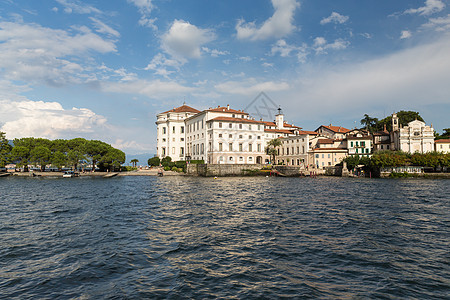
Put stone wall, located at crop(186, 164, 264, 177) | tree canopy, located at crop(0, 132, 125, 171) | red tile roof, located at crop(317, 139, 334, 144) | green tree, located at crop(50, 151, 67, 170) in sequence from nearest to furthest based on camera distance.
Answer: stone wall, located at crop(186, 164, 264, 177) < tree canopy, located at crop(0, 132, 125, 171) < green tree, located at crop(50, 151, 67, 170) < red tile roof, located at crop(317, 139, 334, 144)

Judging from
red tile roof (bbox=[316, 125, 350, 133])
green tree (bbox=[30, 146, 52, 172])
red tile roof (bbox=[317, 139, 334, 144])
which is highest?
red tile roof (bbox=[316, 125, 350, 133])

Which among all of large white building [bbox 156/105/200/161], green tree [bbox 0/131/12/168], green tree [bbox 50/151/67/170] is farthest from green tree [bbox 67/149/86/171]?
large white building [bbox 156/105/200/161]

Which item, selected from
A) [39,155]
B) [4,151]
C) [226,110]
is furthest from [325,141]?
[4,151]

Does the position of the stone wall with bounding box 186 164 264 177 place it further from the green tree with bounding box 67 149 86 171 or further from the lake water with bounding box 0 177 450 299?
the lake water with bounding box 0 177 450 299

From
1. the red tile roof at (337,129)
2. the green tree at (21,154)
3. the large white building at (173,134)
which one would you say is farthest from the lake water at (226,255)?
the red tile roof at (337,129)

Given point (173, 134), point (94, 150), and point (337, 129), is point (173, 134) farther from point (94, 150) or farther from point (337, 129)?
point (337, 129)

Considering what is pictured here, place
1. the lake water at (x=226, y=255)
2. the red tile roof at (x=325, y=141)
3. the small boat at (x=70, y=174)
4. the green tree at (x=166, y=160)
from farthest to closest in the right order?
the green tree at (x=166, y=160) → the red tile roof at (x=325, y=141) → the small boat at (x=70, y=174) → the lake water at (x=226, y=255)

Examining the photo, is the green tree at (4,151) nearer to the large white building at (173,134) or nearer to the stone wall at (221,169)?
the large white building at (173,134)

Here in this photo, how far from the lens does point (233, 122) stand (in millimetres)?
73500

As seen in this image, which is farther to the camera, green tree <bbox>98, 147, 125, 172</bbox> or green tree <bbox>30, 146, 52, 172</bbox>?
green tree <bbox>98, 147, 125, 172</bbox>

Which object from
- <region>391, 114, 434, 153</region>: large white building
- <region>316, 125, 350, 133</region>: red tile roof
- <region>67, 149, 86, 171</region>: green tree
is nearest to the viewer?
<region>391, 114, 434, 153</region>: large white building

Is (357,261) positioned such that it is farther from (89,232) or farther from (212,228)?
(89,232)

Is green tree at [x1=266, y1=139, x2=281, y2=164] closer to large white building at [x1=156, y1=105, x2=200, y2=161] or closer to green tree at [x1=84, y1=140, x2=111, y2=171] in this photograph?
large white building at [x1=156, y1=105, x2=200, y2=161]

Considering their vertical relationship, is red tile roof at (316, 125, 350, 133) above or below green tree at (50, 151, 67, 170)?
above
